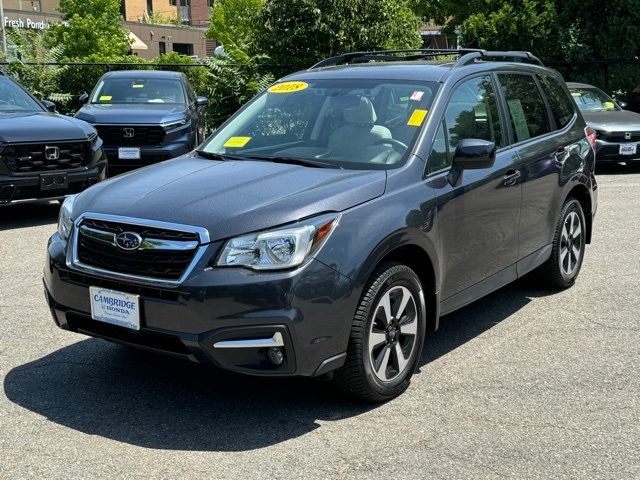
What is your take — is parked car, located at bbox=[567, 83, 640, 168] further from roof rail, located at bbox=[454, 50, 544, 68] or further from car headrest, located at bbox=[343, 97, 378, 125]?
car headrest, located at bbox=[343, 97, 378, 125]

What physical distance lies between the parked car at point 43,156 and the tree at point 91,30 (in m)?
26.4

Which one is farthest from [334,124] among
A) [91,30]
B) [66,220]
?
[91,30]

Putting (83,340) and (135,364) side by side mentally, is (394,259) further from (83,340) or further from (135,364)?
(83,340)

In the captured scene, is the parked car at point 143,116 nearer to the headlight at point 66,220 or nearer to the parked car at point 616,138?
the parked car at point 616,138

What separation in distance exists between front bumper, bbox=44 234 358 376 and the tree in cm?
3298

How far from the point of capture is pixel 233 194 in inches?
169

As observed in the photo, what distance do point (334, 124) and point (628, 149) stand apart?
10.5 metres

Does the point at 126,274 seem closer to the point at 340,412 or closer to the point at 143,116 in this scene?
the point at 340,412

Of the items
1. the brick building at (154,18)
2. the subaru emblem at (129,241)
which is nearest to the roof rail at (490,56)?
the subaru emblem at (129,241)

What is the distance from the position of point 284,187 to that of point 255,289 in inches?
28.4

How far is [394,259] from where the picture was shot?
455cm

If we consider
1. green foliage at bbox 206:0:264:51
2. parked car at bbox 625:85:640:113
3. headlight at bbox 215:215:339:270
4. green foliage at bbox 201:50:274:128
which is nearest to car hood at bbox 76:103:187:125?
green foliage at bbox 201:50:274:128

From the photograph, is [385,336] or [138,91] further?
[138,91]

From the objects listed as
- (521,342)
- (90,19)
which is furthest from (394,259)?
(90,19)
